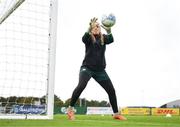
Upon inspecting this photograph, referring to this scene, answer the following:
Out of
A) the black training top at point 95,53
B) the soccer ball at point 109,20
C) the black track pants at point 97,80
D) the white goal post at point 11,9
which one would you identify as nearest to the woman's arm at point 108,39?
the black training top at point 95,53

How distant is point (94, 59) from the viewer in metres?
10.6

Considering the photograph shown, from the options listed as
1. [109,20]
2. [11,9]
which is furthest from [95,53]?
[11,9]

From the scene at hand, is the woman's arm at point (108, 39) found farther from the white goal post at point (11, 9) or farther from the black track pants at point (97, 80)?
the white goal post at point (11, 9)

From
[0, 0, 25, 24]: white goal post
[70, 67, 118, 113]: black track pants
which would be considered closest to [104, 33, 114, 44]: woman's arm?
[70, 67, 118, 113]: black track pants

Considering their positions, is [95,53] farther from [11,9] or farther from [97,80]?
[11,9]

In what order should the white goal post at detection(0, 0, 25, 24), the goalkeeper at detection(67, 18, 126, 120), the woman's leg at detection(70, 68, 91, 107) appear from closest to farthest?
the goalkeeper at detection(67, 18, 126, 120)
the woman's leg at detection(70, 68, 91, 107)
the white goal post at detection(0, 0, 25, 24)

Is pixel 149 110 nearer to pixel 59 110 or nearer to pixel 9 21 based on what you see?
pixel 59 110

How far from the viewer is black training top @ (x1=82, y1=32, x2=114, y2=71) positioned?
10570 mm

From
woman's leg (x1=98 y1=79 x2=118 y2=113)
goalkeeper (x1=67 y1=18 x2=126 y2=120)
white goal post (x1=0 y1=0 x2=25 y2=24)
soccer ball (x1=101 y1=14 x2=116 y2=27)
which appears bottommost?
woman's leg (x1=98 y1=79 x2=118 y2=113)

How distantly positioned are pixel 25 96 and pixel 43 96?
44 centimetres

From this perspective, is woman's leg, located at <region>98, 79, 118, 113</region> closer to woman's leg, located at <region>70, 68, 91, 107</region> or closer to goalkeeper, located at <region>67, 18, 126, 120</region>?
goalkeeper, located at <region>67, 18, 126, 120</region>

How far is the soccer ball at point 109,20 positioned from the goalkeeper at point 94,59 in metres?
0.15

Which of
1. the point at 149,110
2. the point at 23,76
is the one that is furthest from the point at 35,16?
the point at 149,110

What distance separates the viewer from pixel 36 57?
517 inches
